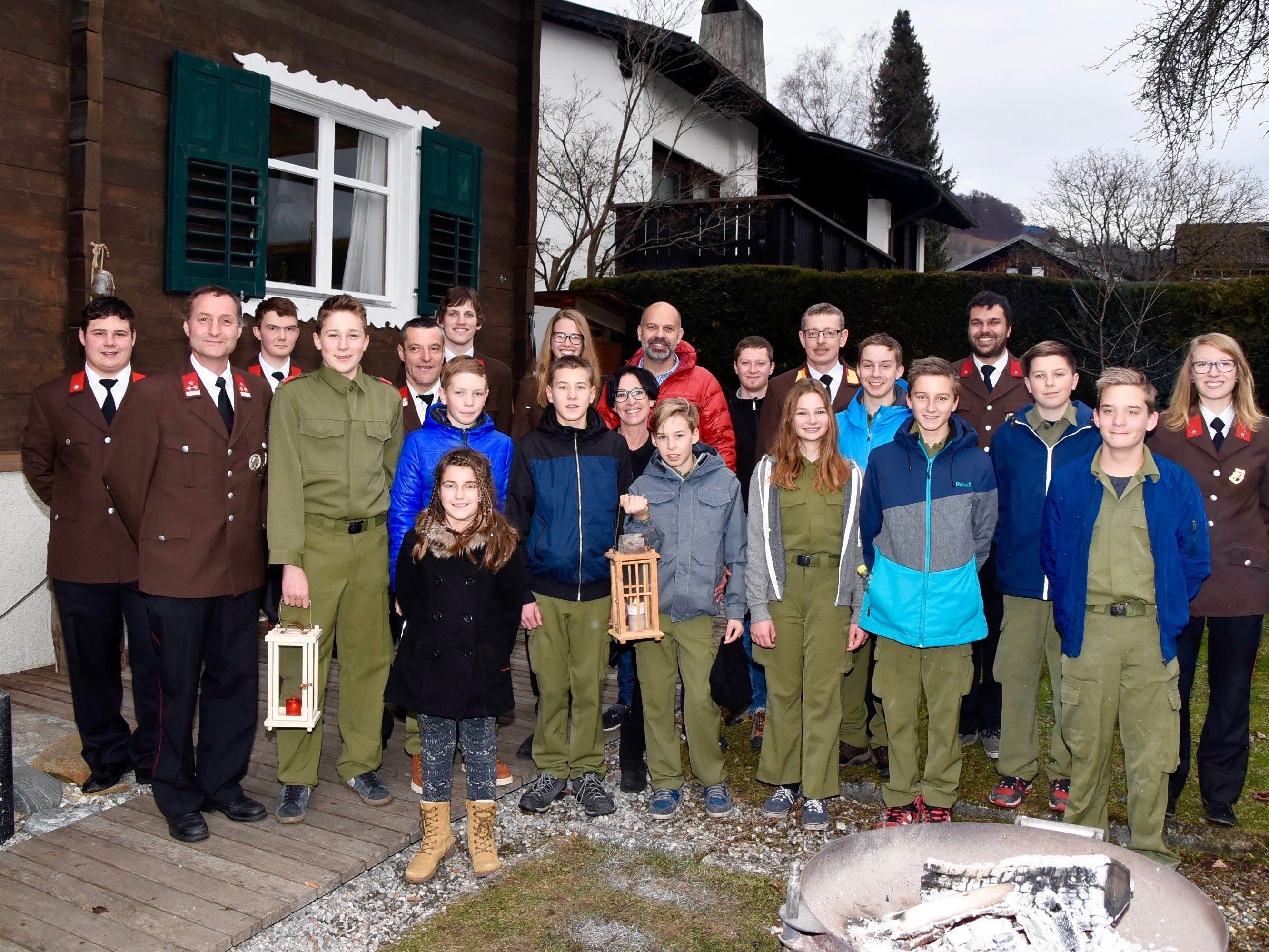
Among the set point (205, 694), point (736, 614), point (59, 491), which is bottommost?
point (205, 694)

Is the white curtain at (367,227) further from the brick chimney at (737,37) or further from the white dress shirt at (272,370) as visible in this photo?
the brick chimney at (737,37)

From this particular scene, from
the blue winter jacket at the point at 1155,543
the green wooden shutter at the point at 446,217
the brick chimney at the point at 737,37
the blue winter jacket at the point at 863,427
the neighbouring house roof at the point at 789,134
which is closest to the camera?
the blue winter jacket at the point at 1155,543

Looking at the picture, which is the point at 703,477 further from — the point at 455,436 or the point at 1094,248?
the point at 1094,248

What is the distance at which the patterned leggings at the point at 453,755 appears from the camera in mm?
→ 3934

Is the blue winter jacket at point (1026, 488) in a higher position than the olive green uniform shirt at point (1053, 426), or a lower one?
lower

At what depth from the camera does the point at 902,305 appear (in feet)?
45.2

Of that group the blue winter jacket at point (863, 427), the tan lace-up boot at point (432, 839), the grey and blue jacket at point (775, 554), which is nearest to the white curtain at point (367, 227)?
the blue winter jacket at point (863, 427)

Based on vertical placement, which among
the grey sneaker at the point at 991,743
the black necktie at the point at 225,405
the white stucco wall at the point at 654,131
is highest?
the white stucco wall at the point at 654,131

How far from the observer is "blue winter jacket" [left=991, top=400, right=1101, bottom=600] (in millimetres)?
4367

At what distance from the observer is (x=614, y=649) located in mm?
5320

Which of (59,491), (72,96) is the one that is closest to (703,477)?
(59,491)

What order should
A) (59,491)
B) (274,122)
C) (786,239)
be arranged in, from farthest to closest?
1. (786,239)
2. (274,122)
3. (59,491)

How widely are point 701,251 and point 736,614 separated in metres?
12.9

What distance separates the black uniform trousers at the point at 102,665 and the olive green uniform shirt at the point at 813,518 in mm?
2750
